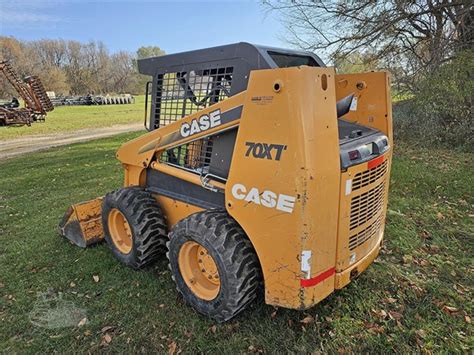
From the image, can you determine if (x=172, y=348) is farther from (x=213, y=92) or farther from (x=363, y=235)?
(x=213, y=92)

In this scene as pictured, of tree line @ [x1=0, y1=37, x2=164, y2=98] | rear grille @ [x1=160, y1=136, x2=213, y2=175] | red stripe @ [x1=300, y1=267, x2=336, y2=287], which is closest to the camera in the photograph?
red stripe @ [x1=300, y1=267, x2=336, y2=287]

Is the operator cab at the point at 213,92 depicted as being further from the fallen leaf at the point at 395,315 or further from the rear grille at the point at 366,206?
the fallen leaf at the point at 395,315

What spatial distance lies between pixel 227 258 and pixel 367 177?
112cm

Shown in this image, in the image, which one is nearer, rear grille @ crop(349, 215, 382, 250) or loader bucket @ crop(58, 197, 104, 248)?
rear grille @ crop(349, 215, 382, 250)

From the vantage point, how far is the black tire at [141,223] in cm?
332

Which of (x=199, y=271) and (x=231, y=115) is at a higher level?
(x=231, y=115)

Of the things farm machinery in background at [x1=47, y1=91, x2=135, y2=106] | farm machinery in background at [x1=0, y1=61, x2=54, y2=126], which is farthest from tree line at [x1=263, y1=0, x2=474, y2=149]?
farm machinery in background at [x1=47, y1=91, x2=135, y2=106]

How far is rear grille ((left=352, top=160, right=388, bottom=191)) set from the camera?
7.99 ft

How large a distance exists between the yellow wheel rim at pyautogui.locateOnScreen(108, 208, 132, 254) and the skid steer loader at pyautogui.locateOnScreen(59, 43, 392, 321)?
0.06 ft

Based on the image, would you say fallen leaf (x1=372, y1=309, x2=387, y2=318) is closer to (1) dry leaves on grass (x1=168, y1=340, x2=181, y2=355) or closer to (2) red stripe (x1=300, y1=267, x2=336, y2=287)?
(2) red stripe (x1=300, y1=267, x2=336, y2=287)

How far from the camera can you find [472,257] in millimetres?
3713

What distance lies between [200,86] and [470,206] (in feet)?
13.8

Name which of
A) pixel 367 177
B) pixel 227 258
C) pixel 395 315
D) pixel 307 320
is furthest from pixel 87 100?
pixel 395 315

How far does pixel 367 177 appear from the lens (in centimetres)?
255
